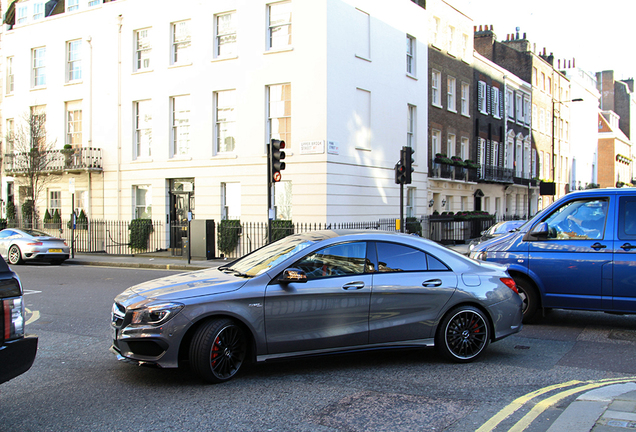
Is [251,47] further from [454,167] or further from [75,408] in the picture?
[75,408]

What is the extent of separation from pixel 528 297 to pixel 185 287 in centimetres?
510

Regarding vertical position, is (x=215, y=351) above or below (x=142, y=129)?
below

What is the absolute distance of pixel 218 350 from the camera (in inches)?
202

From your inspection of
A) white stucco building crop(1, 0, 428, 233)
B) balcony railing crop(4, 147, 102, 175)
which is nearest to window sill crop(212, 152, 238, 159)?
white stucco building crop(1, 0, 428, 233)

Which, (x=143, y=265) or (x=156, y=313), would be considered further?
(x=143, y=265)

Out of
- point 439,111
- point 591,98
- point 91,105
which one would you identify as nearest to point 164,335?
point 91,105

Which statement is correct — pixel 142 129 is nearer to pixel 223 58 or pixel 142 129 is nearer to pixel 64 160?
pixel 64 160

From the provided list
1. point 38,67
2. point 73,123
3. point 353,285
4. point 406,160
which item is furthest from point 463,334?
point 38,67

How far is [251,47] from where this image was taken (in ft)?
68.2

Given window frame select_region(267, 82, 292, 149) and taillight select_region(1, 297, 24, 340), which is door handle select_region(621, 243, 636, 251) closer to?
taillight select_region(1, 297, 24, 340)

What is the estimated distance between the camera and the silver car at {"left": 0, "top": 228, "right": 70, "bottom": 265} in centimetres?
Result: 1872

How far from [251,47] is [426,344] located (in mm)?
17386

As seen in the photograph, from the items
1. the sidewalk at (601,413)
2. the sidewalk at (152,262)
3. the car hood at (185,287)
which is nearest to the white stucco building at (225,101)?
the sidewalk at (152,262)

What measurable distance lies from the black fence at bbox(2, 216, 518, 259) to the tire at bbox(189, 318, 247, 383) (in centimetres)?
1261
